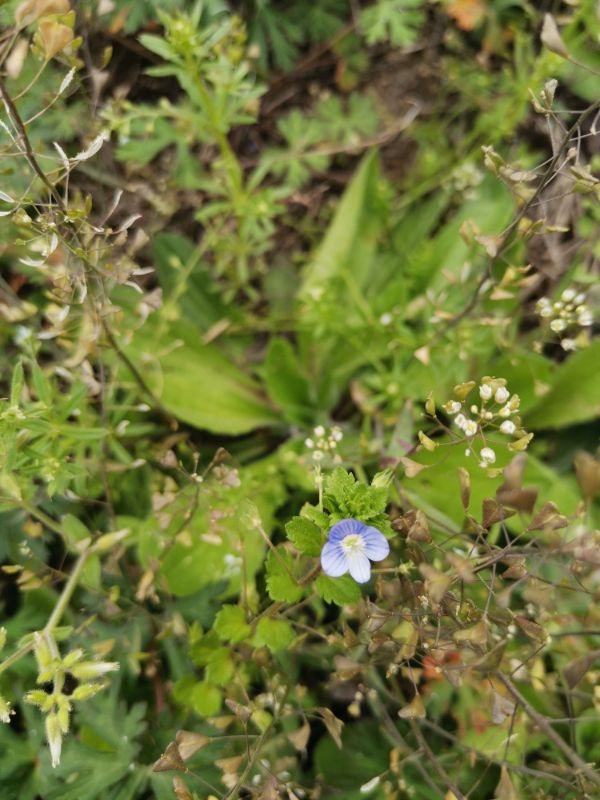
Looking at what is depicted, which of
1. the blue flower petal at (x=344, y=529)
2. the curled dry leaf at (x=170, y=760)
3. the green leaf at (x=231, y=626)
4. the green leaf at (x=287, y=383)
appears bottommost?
the green leaf at (x=287, y=383)

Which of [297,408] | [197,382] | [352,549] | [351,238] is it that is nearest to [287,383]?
[297,408]

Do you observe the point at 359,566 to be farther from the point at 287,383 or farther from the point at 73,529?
the point at 287,383

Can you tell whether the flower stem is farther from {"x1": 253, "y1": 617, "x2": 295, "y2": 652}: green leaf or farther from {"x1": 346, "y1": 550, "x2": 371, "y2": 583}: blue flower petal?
{"x1": 346, "y1": 550, "x2": 371, "y2": 583}: blue flower petal

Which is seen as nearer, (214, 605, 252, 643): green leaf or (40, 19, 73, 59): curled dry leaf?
(40, 19, 73, 59): curled dry leaf

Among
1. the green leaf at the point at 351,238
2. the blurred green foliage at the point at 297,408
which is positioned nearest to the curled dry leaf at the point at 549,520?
the blurred green foliage at the point at 297,408

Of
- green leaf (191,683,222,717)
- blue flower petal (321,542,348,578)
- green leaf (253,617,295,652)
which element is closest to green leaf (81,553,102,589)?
green leaf (191,683,222,717)

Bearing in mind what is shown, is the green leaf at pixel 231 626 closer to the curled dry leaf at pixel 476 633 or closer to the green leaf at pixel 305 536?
the green leaf at pixel 305 536
